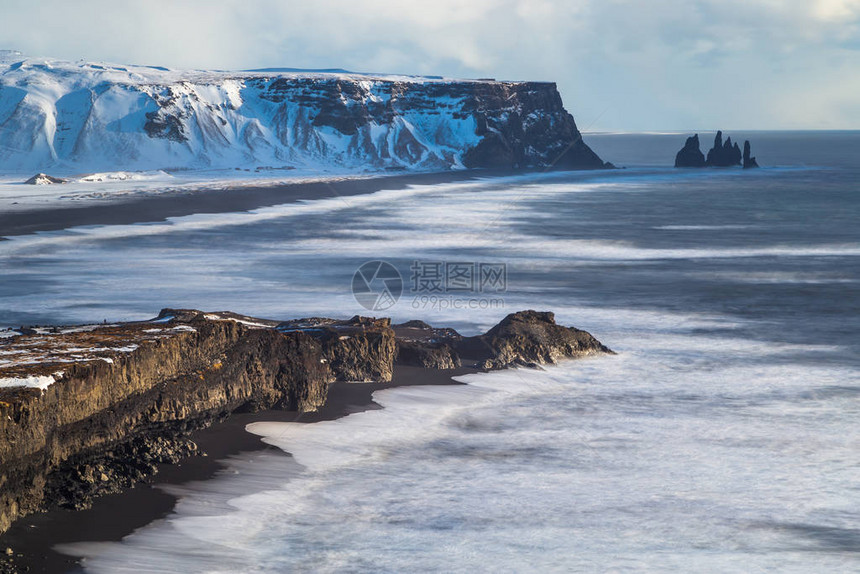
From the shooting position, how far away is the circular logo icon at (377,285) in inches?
1314

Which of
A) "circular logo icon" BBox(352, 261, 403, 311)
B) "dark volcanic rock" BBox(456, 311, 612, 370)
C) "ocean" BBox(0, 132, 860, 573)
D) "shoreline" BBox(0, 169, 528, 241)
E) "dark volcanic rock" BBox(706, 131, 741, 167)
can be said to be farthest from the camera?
"dark volcanic rock" BBox(706, 131, 741, 167)

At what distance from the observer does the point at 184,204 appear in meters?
79.9

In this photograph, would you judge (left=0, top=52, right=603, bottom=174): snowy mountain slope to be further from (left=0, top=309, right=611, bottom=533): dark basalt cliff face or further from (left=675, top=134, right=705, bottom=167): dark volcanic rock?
(left=0, top=309, right=611, bottom=533): dark basalt cliff face

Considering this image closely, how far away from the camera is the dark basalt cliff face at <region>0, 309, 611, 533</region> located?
42.9 ft

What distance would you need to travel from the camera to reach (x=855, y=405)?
19.9 meters

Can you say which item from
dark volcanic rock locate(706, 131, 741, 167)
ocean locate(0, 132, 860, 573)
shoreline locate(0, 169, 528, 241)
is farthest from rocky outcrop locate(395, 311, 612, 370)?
dark volcanic rock locate(706, 131, 741, 167)

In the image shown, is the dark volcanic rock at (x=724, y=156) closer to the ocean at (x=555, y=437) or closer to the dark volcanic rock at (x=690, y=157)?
the dark volcanic rock at (x=690, y=157)

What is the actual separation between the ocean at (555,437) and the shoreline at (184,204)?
57.5ft

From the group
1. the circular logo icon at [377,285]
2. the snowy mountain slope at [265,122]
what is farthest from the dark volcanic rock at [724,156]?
the circular logo icon at [377,285]

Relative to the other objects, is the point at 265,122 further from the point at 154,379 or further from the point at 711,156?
the point at 154,379

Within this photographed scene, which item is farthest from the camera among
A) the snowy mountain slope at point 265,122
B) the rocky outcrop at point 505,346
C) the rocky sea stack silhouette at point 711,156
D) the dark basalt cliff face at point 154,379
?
the rocky sea stack silhouette at point 711,156

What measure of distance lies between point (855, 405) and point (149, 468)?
13.0m

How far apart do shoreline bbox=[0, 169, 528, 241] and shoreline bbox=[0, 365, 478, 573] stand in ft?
135

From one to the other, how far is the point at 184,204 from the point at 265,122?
292 feet
